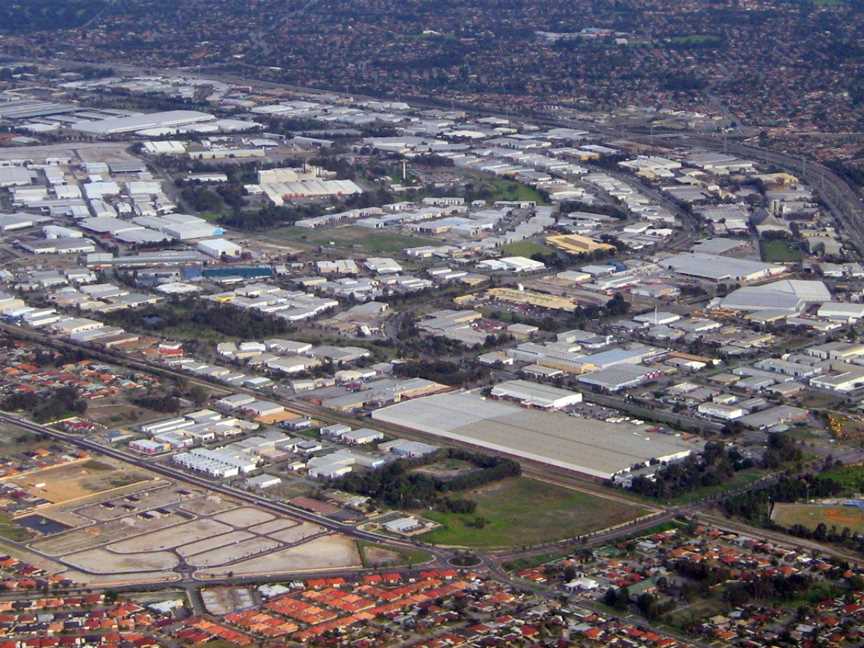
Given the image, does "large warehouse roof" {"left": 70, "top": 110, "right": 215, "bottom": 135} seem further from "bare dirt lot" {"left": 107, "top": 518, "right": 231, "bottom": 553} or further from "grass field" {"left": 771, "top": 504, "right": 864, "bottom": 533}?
"grass field" {"left": 771, "top": 504, "right": 864, "bottom": 533}

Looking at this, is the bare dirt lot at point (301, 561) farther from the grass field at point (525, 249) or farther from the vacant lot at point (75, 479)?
the grass field at point (525, 249)

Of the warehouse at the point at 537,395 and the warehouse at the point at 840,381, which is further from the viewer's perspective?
the warehouse at the point at 840,381

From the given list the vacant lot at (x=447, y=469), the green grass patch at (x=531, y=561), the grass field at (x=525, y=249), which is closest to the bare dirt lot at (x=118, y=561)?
the green grass patch at (x=531, y=561)

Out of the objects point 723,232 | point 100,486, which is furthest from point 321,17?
point 100,486

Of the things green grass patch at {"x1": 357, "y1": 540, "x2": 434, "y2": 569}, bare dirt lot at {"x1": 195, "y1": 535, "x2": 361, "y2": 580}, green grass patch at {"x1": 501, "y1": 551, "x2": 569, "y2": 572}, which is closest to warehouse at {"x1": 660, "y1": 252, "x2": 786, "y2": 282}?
green grass patch at {"x1": 501, "y1": 551, "x2": 569, "y2": 572}

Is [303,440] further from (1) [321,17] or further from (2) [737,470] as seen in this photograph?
(1) [321,17]
